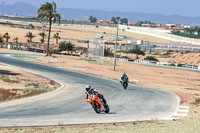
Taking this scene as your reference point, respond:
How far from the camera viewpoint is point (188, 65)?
8556 centimetres

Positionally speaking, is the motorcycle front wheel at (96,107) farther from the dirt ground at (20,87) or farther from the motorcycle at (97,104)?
the dirt ground at (20,87)

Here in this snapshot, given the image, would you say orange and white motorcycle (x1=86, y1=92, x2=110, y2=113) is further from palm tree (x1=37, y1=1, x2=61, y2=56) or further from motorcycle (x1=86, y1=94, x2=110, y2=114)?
palm tree (x1=37, y1=1, x2=61, y2=56)

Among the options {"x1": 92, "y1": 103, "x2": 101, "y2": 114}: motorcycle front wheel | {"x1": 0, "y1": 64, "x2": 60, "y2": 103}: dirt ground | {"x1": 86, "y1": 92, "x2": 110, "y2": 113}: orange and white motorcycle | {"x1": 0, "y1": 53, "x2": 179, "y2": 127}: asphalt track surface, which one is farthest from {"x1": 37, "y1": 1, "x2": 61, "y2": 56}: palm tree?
{"x1": 92, "y1": 103, "x2": 101, "y2": 114}: motorcycle front wheel

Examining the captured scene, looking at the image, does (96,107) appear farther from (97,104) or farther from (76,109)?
(76,109)

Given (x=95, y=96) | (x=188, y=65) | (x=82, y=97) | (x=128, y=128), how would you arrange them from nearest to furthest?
(x=128, y=128)
(x=95, y=96)
(x=82, y=97)
(x=188, y=65)

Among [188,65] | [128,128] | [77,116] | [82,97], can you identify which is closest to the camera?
[128,128]

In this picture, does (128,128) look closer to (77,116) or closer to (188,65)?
(77,116)

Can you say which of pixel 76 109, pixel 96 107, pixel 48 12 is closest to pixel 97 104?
pixel 96 107

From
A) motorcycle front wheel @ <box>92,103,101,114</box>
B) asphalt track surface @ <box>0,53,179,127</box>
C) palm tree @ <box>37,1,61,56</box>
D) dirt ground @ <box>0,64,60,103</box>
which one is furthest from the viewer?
palm tree @ <box>37,1,61,56</box>

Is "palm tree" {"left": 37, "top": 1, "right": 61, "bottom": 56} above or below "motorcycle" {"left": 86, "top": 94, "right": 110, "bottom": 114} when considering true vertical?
above

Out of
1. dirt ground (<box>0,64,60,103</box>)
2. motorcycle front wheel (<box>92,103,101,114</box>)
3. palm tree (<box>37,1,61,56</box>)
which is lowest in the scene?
dirt ground (<box>0,64,60,103</box>)

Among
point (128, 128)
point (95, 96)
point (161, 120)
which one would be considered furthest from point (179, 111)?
point (128, 128)

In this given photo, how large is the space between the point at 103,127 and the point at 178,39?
140121 mm

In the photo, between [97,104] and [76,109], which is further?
[76,109]
